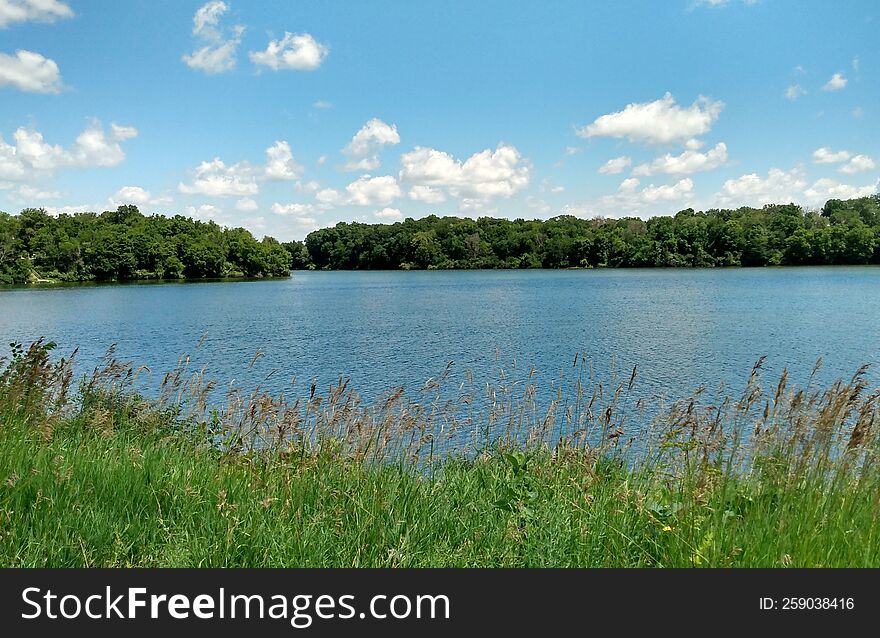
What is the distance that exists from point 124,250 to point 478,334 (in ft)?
347

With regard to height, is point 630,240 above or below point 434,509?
above

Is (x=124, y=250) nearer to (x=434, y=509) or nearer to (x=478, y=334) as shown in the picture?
(x=478, y=334)

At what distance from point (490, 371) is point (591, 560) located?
1811 cm

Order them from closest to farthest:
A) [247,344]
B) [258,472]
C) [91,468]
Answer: [91,468], [258,472], [247,344]

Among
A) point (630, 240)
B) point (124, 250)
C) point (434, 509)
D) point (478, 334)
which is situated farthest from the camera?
point (630, 240)

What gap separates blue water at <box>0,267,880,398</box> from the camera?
2227 cm

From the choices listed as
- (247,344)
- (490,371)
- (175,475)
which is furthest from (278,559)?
(247,344)

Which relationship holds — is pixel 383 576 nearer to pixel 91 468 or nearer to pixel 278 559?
pixel 278 559

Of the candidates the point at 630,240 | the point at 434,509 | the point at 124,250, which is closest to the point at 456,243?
the point at 630,240

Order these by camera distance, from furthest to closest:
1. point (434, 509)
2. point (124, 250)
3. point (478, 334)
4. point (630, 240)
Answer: point (630, 240) < point (124, 250) < point (478, 334) < point (434, 509)

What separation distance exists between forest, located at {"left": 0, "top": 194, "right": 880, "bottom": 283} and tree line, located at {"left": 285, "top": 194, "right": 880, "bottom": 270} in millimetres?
287

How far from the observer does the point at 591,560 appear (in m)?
3.95

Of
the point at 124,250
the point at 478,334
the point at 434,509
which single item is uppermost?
the point at 124,250

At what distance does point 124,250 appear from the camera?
383ft
